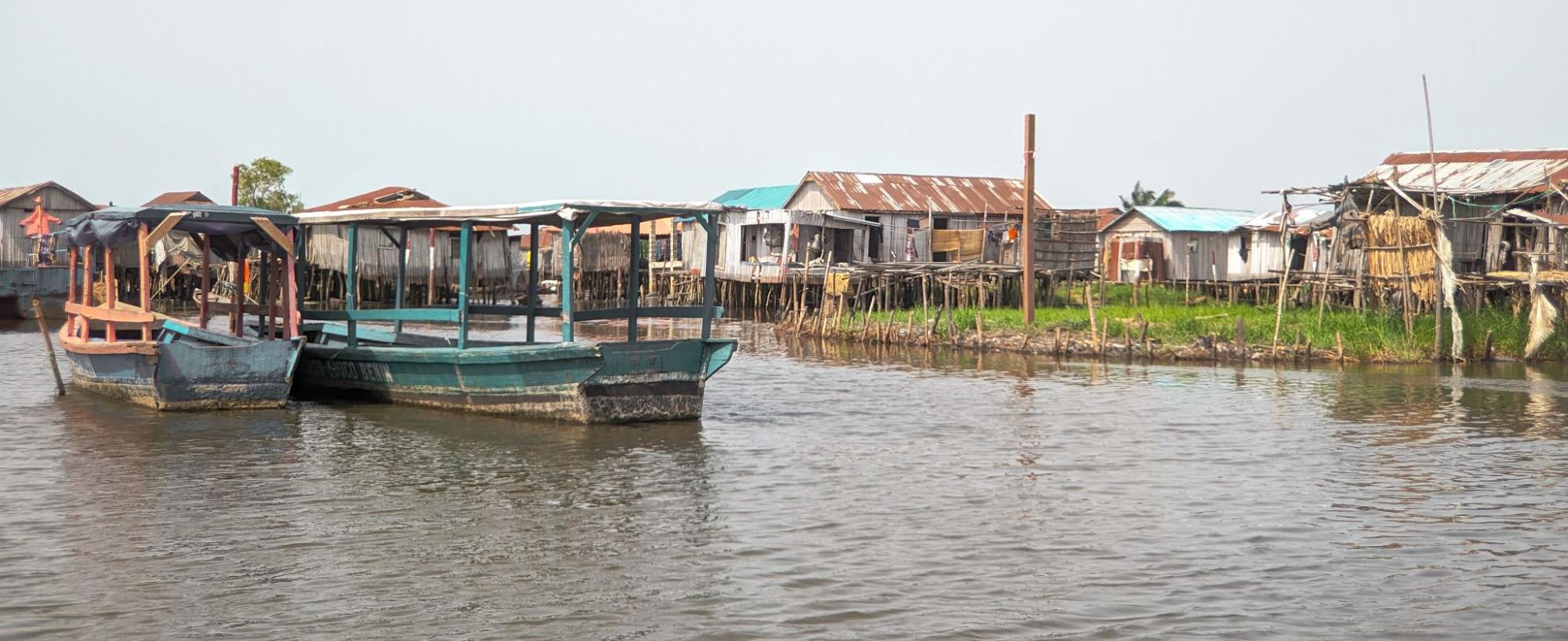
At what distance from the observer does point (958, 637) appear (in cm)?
720

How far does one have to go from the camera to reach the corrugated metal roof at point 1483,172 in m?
24.9

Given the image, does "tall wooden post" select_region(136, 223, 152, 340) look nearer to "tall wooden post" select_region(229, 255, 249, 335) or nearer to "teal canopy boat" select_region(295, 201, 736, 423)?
"tall wooden post" select_region(229, 255, 249, 335)

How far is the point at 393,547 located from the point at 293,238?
8.68 metres

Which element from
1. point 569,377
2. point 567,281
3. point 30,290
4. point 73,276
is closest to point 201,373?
point 73,276

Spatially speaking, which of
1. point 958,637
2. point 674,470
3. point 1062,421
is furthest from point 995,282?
→ point 958,637

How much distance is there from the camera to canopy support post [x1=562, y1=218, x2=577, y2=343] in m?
13.6

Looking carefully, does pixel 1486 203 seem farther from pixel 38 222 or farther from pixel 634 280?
pixel 38 222

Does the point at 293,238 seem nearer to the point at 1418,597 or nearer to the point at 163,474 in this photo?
the point at 163,474

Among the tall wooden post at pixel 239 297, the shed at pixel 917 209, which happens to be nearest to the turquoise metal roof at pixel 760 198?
the shed at pixel 917 209

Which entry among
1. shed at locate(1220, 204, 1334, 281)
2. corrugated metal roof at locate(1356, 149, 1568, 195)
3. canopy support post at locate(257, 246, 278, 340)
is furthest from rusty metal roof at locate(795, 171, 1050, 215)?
canopy support post at locate(257, 246, 278, 340)

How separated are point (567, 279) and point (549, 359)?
0.84 meters

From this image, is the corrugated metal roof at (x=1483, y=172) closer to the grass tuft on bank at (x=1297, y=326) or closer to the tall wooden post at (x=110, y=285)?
the grass tuft on bank at (x=1297, y=326)

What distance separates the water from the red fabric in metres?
23.0

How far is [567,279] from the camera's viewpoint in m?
13.9
